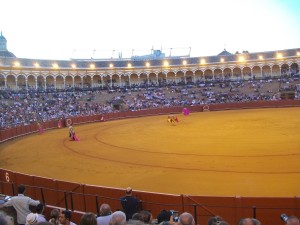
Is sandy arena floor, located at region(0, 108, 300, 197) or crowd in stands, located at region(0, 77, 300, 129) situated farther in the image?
crowd in stands, located at region(0, 77, 300, 129)

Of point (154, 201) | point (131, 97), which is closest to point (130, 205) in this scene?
point (154, 201)

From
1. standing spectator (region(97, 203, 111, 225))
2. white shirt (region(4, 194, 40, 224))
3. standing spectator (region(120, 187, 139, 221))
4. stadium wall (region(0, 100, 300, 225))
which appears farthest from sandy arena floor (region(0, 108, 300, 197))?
standing spectator (region(97, 203, 111, 225))

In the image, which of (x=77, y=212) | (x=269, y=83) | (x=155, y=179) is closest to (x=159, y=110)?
(x=269, y=83)

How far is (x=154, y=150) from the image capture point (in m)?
19.0

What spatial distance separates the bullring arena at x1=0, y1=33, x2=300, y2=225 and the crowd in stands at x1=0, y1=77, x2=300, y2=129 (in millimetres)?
178

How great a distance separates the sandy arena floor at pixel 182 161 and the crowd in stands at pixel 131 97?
71.2ft

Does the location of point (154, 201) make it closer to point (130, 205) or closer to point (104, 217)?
point (130, 205)

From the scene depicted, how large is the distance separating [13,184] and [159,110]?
3963 cm

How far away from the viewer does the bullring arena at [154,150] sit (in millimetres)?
9324

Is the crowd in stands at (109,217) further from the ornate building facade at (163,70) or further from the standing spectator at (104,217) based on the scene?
the ornate building facade at (163,70)

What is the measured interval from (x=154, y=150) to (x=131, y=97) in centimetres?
4170

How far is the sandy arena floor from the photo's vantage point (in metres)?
11.8

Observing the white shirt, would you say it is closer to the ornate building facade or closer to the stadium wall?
the stadium wall

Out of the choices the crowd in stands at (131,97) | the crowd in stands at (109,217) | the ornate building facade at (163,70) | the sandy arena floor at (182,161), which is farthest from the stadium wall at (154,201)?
the ornate building facade at (163,70)
